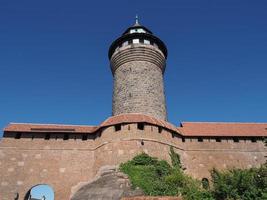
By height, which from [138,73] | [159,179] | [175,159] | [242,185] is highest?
[138,73]

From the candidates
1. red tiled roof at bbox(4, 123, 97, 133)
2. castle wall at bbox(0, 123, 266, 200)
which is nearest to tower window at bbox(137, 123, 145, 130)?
castle wall at bbox(0, 123, 266, 200)

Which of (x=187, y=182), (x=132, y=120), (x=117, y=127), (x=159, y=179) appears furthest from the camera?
(x=117, y=127)

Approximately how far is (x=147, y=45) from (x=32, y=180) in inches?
591

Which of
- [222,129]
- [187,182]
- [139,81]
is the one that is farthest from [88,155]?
Result: [222,129]

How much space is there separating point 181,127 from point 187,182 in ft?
26.0

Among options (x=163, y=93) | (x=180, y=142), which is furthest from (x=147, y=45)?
(x=180, y=142)

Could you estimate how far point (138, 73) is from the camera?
25781 mm

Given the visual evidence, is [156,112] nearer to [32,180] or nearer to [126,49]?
[126,49]

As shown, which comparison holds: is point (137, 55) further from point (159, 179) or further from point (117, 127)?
point (159, 179)

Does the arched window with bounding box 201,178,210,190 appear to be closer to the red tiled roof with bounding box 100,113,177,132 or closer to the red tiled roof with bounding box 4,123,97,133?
the red tiled roof with bounding box 100,113,177,132

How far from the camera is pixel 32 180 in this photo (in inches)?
838

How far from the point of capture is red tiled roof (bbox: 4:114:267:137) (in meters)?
22.6

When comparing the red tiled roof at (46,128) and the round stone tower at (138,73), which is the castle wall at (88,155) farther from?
the round stone tower at (138,73)

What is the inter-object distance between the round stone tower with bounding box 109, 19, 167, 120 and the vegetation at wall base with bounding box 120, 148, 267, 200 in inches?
218
